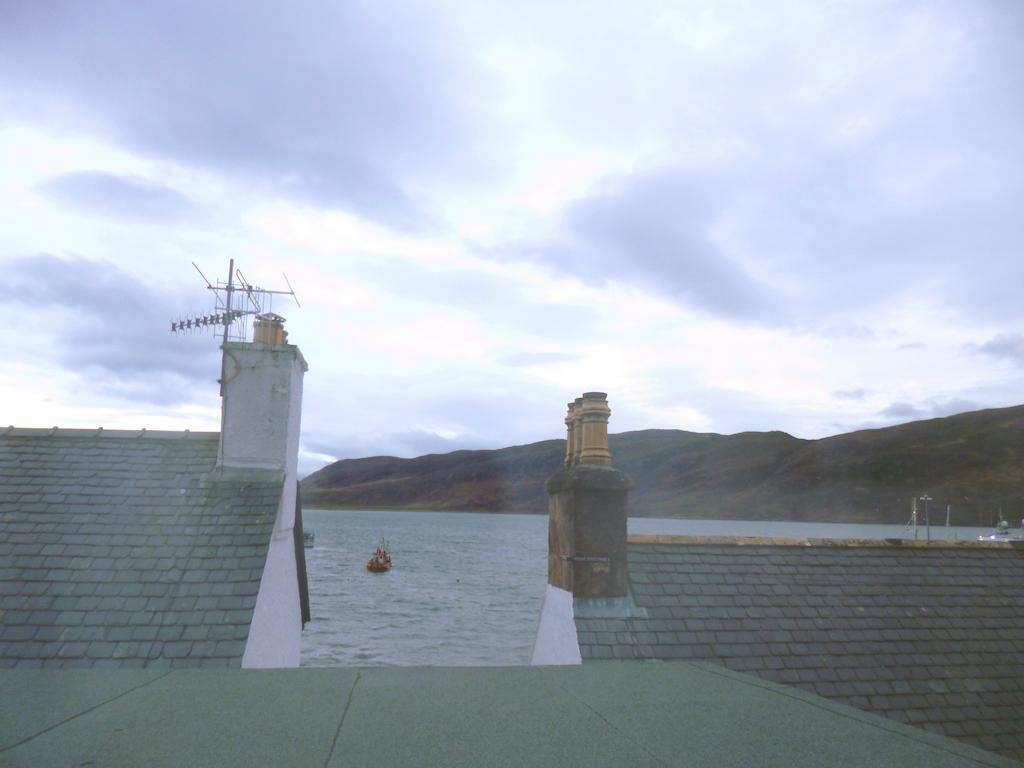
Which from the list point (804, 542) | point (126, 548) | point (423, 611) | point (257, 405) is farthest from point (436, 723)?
point (423, 611)

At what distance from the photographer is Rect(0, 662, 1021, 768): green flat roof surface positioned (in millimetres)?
3984

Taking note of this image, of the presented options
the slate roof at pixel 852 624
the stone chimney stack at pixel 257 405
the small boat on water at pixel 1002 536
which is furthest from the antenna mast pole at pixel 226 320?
the small boat on water at pixel 1002 536

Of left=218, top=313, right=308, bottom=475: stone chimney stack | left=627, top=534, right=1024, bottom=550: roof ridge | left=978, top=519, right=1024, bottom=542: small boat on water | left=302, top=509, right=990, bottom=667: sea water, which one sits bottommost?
left=302, top=509, right=990, bottom=667: sea water

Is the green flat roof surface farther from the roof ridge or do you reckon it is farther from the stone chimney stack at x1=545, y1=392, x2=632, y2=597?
the roof ridge

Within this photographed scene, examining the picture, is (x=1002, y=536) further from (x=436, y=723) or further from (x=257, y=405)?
(x=436, y=723)

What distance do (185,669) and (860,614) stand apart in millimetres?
7668

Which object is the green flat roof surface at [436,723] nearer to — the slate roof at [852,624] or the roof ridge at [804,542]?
the slate roof at [852,624]

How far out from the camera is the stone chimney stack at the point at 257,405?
1024 cm

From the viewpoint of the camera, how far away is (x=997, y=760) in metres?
4.11

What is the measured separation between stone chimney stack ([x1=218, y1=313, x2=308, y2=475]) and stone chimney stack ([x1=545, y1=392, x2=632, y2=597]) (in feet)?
12.1

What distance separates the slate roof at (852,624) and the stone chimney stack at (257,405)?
4.61 meters

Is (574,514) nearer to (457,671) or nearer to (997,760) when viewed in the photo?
(457,671)

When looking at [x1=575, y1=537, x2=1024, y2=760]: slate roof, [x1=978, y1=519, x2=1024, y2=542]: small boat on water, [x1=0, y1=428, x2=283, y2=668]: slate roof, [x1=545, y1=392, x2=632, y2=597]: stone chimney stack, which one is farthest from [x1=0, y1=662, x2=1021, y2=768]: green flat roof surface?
[x1=978, y1=519, x2=1024, y2=542]: small boat on water

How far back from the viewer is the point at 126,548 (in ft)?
29.3
